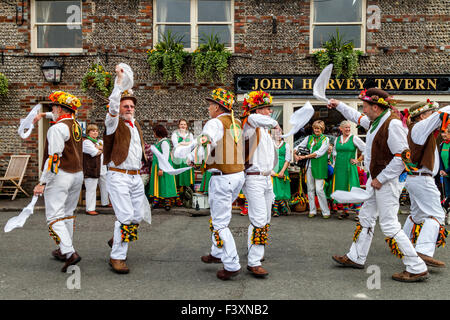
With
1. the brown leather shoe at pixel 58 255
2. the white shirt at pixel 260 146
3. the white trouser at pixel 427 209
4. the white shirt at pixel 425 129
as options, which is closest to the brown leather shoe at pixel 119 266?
Result: the brown leather shoe at pixel 58 255

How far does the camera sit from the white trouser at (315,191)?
28.0 feet

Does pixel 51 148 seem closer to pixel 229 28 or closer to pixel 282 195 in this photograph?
pixel 282 195

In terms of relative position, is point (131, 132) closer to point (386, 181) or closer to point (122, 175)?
point (122, 175)

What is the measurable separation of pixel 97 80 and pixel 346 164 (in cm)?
576

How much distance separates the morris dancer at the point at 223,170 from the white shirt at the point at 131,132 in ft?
2.69

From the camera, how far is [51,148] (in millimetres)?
4848

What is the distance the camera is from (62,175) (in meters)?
5.02

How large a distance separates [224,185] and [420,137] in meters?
2.27

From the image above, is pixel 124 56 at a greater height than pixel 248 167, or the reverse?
pixel 124 56

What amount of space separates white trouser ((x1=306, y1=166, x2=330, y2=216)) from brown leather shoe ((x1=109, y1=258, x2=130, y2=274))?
15.6ft

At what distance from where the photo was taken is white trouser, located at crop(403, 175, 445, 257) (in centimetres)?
504

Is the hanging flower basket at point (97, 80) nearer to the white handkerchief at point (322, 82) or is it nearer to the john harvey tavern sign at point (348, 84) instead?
the john harvey tavern sign at point (348, 84)

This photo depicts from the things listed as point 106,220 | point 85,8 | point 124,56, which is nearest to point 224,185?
point 106,220

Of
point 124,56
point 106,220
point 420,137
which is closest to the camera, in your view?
point 420,137
